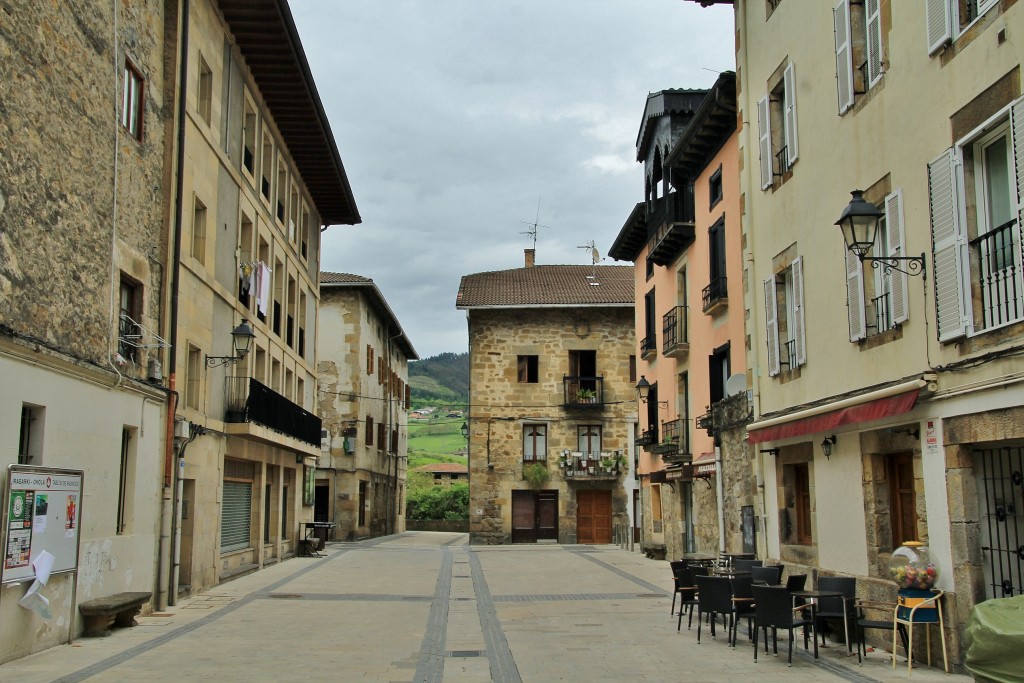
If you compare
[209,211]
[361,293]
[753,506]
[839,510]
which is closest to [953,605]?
[839,510]

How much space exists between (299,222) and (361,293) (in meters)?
10.8

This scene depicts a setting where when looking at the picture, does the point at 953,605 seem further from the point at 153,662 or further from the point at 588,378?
the point at 588,378

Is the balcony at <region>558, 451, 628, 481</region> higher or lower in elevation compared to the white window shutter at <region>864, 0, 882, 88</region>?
lower

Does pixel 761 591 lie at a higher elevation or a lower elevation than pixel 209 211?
lower

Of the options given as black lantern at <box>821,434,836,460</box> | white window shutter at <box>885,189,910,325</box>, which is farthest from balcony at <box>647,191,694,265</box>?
white window shutter at <box>885,189,910,325</box>

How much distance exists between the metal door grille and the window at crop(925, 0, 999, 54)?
3830mm

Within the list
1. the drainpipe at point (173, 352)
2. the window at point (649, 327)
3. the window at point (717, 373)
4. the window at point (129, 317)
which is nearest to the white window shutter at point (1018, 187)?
the window at point (129, 317)

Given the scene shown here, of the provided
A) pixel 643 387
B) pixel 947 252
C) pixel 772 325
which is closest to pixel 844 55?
pixel 947 252

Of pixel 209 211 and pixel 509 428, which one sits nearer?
pixel 209 211

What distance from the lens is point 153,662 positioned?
10047 mm

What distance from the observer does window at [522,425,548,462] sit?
3612cm

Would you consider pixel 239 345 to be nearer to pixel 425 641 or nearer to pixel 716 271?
pixel 425 641

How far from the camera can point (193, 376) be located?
1652cm

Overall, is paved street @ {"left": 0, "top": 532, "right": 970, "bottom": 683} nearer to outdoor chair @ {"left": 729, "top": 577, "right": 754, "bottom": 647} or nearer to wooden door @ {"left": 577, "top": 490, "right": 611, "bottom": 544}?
outdoor chair @ {"left": 729, "top": 577, "right": 754, "bottom": 647}
